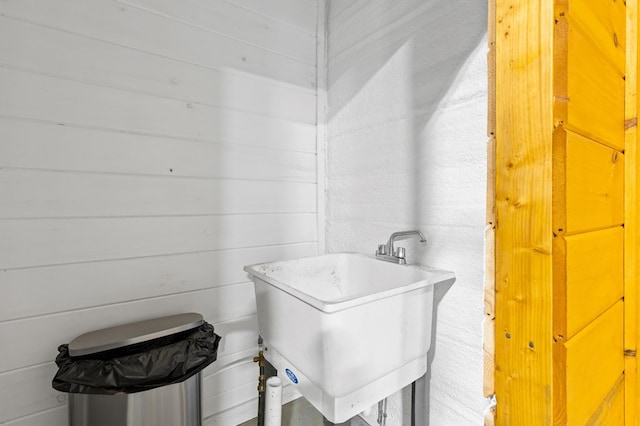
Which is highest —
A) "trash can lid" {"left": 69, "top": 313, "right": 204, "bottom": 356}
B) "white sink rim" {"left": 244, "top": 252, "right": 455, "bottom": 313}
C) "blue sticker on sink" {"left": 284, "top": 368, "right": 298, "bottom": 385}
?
"white sink rim" {"left": 244, "top": 252, "right": 455, "bottom": 313}

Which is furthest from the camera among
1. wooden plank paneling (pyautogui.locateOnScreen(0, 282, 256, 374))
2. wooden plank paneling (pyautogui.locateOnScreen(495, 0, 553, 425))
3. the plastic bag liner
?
wooden plank paneling (pyautogui.locateOnScreen(0, 282, 256, 374))

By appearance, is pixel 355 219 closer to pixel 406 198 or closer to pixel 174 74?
pixel 406 198

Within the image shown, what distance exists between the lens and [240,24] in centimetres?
140

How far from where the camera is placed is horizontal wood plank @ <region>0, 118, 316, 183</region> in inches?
38.6

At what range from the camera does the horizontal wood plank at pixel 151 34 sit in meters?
1.01

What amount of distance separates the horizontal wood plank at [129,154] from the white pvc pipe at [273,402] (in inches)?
35.3

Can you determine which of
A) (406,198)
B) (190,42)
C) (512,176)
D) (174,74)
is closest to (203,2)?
(190,42)

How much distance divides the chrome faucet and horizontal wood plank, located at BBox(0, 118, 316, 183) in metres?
0.65

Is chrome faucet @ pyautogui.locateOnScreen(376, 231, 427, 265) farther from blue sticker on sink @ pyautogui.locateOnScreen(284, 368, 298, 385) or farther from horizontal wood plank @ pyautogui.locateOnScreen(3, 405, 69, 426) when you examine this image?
horizontal wood plank @ pyautogui.locateOnScreen(3, 405, 69, 426)
